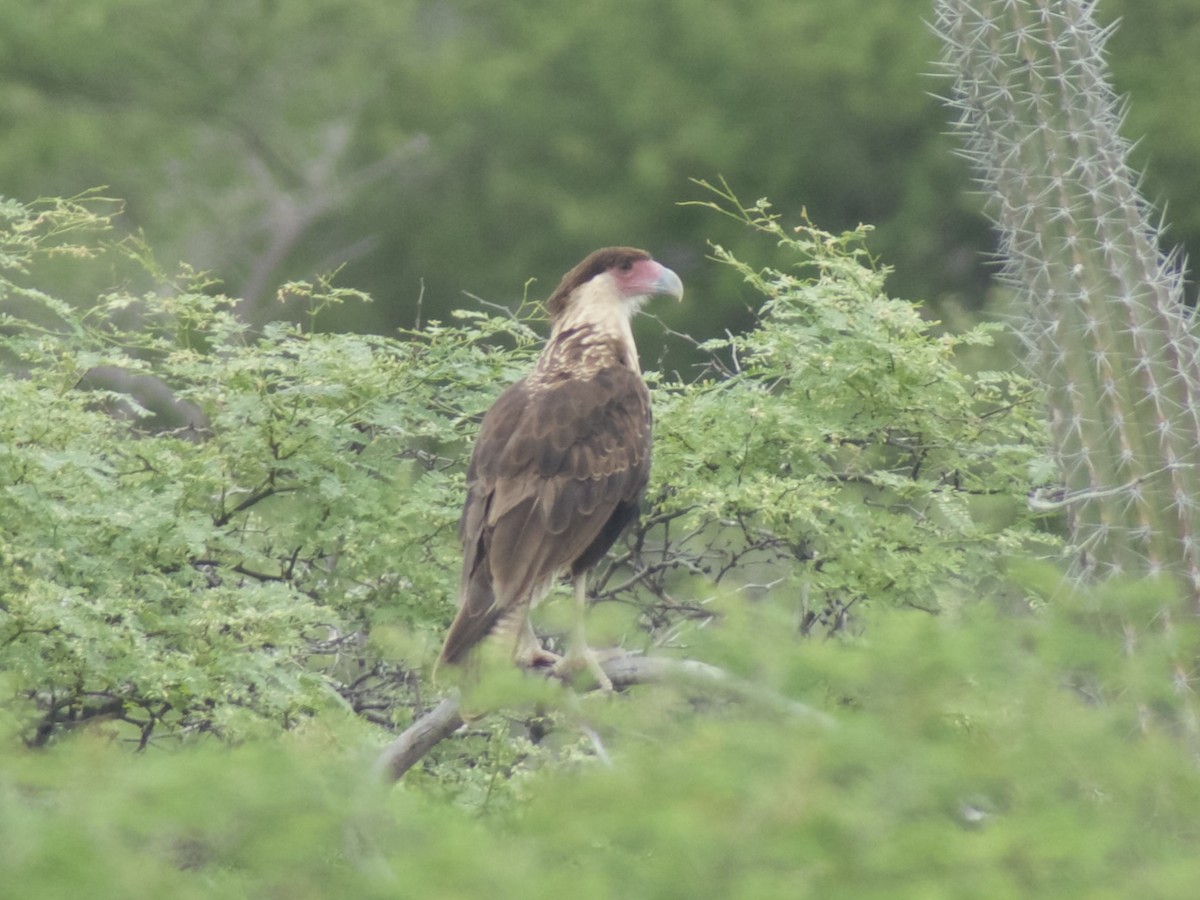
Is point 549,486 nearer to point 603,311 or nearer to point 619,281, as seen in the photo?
point 603,311

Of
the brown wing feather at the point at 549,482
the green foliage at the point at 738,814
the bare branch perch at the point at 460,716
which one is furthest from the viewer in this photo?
the brown wing feather at the point at 549,482

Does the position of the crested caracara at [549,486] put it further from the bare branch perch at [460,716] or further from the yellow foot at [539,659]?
the bare branch perch at [460,716]

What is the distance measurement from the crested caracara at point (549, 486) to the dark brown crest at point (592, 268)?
249mm

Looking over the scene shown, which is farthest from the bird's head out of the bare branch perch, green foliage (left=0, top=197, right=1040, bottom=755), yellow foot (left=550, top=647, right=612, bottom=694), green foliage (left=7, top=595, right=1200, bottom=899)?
green foliage (left=7, top=595, right=1200, bottom=899)

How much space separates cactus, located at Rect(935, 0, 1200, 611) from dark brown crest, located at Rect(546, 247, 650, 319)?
3.39ft

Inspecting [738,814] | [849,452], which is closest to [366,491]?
[849,452]

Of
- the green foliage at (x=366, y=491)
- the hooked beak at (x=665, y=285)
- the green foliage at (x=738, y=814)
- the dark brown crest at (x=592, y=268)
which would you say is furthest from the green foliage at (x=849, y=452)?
the green foliage at (x=738, y=814)

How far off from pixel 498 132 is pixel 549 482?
46.3 feet

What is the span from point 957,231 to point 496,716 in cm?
1210

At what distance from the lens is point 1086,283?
4.22 meters

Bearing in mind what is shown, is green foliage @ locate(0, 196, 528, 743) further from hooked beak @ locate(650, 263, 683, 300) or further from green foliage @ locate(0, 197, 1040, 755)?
hooked beak @ locate(650, 263, 683, 300)

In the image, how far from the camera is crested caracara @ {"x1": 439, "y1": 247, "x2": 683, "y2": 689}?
4.29 m

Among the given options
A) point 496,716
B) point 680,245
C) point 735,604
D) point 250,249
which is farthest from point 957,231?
point 735,604

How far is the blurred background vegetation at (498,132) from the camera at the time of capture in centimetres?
1581
